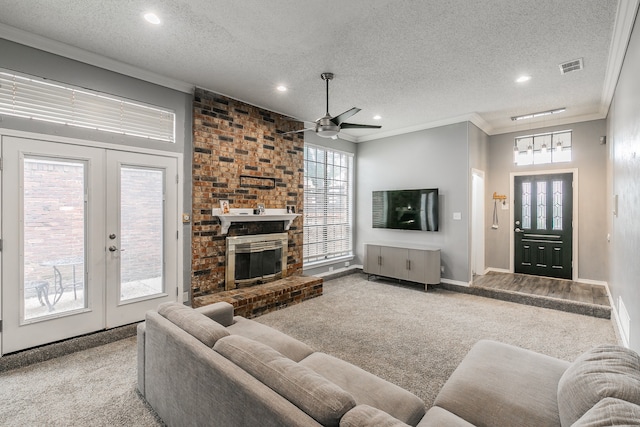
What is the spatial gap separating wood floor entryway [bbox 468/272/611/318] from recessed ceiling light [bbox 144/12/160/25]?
5477 mm

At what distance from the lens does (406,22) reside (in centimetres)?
263

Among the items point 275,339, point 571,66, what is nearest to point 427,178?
point 571,66

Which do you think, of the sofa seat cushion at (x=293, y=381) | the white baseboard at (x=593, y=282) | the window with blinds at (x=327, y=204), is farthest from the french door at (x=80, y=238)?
the white baseboard at (x=593, y=282)

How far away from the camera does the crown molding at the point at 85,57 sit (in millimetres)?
2764

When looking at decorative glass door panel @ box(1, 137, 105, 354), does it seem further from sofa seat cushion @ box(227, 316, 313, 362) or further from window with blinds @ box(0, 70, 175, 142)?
sofa seat cushion @ box(227, 316, 313, 362)

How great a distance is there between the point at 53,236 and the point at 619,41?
5.66 meters

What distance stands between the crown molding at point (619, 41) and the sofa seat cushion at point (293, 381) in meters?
3.32

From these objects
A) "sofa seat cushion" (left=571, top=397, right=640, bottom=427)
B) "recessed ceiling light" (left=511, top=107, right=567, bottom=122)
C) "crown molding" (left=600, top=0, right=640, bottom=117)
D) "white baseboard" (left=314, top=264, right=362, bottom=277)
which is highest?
"recessed ceiling light" (left=511, top=107, right=567, bottom=122)

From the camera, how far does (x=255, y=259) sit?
468cm

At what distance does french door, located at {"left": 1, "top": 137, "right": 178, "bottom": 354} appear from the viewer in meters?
2.82

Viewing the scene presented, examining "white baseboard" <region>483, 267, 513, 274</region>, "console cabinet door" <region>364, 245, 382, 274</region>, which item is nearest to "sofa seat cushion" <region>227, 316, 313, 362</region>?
"console cabinet door" <region>364, 245, 382, 274</region>

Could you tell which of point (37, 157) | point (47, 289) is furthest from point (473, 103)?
point (47, 289)

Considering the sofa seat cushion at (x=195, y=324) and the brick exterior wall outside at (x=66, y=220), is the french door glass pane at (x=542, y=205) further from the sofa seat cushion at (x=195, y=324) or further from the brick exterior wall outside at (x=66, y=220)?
the brick exterior wall outside at (x=66, y=220)

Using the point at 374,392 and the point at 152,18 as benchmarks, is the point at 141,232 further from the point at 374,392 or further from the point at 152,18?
the point at 374,392
